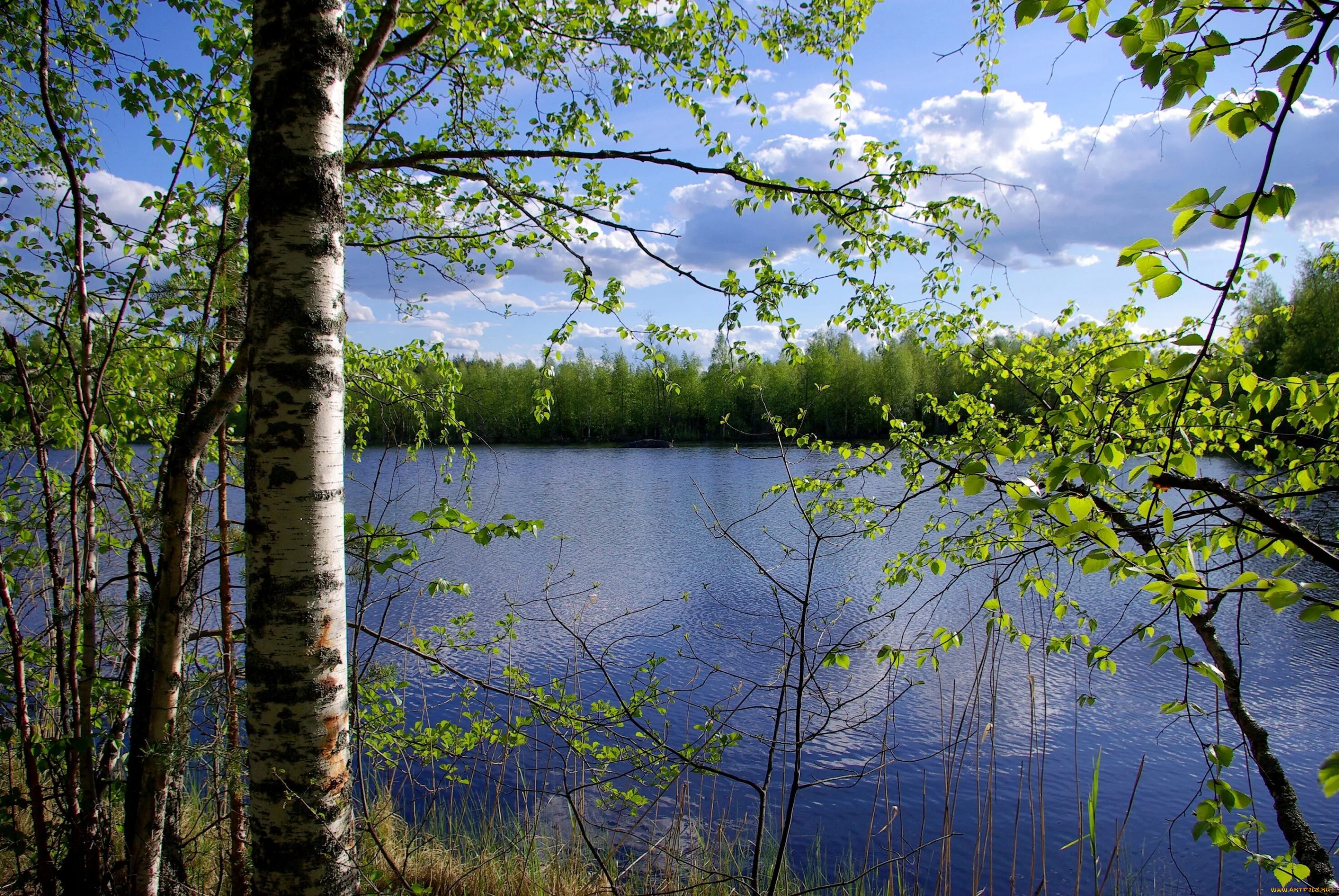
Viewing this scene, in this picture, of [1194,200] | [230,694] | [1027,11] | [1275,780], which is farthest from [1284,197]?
[230,694]

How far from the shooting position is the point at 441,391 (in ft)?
12.4

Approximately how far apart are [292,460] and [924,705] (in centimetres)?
771

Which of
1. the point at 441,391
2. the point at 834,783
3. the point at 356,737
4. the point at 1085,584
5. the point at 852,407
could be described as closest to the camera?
the point at 356,737

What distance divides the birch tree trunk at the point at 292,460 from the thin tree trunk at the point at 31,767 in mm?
1586

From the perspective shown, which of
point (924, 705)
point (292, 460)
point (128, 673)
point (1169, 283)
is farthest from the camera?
point (924, 705)

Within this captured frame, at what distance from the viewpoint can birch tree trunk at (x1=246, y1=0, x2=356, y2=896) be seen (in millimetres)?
1505

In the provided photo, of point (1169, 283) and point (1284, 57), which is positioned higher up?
point (1284, 57)

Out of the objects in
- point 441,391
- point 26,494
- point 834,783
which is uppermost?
point 441,391

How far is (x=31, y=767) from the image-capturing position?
248 cm

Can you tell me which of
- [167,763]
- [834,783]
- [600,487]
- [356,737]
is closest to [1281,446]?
[356,737]

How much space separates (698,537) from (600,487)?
9.14 meters

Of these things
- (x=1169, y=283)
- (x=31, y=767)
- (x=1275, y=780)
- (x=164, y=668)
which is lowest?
(x=31, y=767)

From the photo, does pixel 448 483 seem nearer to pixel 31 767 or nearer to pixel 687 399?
pixel 31 767

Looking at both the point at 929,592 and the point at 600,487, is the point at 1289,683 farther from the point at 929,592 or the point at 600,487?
the point at 600,487
